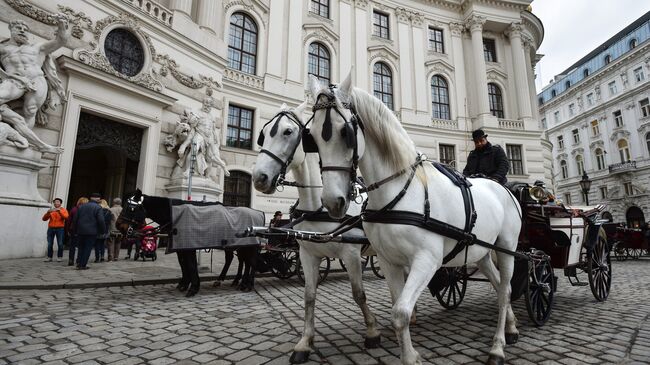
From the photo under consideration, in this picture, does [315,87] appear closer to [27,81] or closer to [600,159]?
[27,81]

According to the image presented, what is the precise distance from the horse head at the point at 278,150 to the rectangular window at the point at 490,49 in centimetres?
2729

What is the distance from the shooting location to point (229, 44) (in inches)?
659

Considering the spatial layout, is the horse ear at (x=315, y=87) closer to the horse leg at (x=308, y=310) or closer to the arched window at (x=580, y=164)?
the horse leg at (x=308, y=310)

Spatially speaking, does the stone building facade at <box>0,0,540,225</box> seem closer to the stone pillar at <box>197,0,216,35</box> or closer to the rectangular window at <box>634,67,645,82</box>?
the stone pillar at <box>197,0,216,35</box>

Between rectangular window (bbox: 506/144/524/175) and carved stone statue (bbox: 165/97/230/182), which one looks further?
rectangular window (bbox: 506/144/524/175)

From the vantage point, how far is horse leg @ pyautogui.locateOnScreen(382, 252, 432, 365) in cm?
201

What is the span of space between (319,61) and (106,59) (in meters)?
12.4

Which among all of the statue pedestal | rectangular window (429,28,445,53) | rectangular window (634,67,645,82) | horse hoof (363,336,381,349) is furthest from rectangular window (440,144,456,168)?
rectangular window (634,67,645,82)

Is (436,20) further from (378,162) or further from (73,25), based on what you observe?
(378,162)

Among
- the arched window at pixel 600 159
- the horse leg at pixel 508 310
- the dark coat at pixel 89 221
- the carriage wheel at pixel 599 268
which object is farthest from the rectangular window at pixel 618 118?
the dark coat at pixel 89 221

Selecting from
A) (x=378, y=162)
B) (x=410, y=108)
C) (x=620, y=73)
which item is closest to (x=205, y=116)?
(x=378, y=162)

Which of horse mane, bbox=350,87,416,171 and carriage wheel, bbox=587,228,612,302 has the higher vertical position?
horse mane, bbox=350,87,416,171

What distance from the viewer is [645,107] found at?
33.7 meters

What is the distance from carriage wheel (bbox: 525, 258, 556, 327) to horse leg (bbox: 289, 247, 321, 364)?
2504 mm
